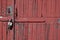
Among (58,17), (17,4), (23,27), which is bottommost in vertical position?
(23,27)

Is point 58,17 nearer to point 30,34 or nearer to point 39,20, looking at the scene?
point 39,20

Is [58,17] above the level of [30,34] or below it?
above

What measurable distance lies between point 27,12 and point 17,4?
129 millimetres

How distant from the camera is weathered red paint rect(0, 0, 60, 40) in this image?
1.54 meters

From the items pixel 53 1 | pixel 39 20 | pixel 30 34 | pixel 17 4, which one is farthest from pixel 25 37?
pixel 53 1

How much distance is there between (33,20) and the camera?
1.56 metres

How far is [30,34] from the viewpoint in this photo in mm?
1550

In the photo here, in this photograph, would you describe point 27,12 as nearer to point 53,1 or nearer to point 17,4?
point 17,4

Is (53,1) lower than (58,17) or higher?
higher

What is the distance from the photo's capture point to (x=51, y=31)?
5.07 feet

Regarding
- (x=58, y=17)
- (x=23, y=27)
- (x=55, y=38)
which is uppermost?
(x=58, y=17)

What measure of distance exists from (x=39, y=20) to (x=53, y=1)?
24cm

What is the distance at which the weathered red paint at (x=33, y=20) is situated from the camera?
1.54 m

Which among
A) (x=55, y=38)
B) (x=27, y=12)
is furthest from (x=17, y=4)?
(x=55, y=38)
